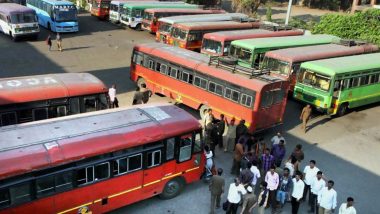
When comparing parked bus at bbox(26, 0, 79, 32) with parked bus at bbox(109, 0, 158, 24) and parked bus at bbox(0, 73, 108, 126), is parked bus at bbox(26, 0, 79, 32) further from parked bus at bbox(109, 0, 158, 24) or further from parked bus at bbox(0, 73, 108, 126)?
parked bus at bbox(0, 73, 108, 126)

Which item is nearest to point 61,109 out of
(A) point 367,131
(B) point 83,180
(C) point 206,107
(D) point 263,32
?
(B) point 83,180

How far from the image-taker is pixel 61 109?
48.2 ft

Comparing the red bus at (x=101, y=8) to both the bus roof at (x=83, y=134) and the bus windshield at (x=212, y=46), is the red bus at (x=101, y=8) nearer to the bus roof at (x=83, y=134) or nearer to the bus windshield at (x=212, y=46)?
the bus windshield at (x=212, y=46)

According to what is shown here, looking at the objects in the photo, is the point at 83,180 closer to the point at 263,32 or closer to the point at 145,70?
the point at 145,70

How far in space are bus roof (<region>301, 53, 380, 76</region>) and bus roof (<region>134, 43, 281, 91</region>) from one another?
170 inches

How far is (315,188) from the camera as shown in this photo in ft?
38.3

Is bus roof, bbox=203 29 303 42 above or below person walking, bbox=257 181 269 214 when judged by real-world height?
above

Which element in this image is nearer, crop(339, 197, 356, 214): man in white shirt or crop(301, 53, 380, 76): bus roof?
crop(339, 197, 356, 214): man in white shirt

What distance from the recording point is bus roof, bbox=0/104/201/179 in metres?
9.55

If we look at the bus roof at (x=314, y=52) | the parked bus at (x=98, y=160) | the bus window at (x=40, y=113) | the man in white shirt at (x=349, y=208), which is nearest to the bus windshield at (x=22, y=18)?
the bus window at (x=40, y=113)

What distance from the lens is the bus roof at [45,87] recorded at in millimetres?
13766

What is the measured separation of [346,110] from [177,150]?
13.1 metres

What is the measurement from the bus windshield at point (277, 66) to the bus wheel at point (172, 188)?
11420 mm

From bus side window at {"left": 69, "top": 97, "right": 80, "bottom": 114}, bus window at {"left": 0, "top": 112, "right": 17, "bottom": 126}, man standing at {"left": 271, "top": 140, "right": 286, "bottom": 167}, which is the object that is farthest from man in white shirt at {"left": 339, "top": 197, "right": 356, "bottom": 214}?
Result: bus window at {"left": 0, "top": 112, "right": 17, "bottom": 126}
